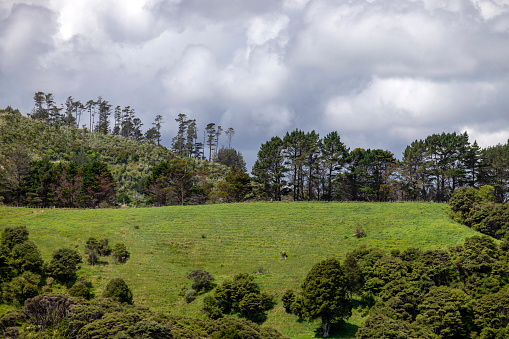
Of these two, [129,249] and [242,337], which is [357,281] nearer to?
[242,337]

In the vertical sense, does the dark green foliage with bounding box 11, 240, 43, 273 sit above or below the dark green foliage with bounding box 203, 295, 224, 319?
above

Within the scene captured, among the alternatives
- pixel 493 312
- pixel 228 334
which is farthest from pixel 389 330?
pixel 228 334

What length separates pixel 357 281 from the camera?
4872cm

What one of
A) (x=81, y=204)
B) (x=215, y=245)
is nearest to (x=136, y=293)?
(x=215, y=245)

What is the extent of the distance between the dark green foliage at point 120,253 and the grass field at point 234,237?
0.97 m

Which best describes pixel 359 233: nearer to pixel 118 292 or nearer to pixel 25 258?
pixel 118 292

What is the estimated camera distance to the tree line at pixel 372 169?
3600 inches

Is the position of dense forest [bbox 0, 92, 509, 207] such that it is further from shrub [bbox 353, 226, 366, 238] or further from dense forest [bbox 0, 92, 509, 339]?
shrub [bbox 353, 226, 366, 238]

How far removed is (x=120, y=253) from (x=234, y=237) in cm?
1863

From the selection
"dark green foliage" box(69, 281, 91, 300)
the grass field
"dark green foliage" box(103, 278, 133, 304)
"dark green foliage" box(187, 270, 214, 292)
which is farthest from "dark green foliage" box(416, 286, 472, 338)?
"dark green foliage" box(69, 281, 91, 300)

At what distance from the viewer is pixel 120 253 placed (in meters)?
55.8

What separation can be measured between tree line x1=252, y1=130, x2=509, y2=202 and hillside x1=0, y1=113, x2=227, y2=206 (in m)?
44.6

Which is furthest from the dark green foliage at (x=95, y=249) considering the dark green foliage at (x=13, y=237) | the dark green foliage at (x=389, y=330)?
the dark green foliage at (x=389, y=330)

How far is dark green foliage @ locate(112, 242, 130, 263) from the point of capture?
5570 cm
